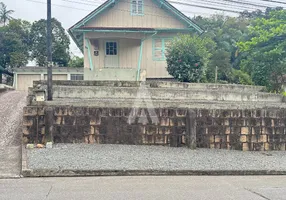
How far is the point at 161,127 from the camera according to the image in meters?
9.75

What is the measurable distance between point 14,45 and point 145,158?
1173 inches

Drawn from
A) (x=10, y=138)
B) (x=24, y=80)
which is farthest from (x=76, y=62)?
(x=10, y=138)

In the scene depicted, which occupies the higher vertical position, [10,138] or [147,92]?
[147,92]

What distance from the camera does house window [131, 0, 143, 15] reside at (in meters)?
20.0

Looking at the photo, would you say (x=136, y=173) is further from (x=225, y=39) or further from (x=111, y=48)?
(x=225, y=39)

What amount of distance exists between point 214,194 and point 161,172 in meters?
1.79

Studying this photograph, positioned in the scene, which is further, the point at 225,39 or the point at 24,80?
the point at 225,39

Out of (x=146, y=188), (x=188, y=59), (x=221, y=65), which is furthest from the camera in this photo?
(x=221, y=65)

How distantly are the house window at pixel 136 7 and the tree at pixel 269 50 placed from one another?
6812 millimetres

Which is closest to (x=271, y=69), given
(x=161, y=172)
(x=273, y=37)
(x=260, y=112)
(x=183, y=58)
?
(x=273, y=37)

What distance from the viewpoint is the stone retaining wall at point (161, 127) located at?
941 cm

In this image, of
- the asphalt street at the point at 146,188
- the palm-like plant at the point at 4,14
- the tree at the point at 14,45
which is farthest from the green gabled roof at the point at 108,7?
the palm-like plant at the point at 4,14

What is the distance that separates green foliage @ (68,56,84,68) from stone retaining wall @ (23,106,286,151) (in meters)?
23.7

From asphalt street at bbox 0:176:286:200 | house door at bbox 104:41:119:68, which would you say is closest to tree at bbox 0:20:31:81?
house door at bbox 104:41:119:68
